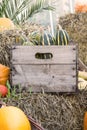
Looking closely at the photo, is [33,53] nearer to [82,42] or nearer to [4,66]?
[4,66]

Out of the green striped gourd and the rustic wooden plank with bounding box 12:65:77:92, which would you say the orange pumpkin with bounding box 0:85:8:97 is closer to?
the rustic wooden plank with bounding box 12:65:77:92

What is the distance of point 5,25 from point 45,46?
95 cm

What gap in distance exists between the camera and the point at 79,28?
432 centimetres

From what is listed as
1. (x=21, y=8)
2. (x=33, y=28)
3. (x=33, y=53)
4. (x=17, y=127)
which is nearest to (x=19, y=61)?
(x=33, y=53)

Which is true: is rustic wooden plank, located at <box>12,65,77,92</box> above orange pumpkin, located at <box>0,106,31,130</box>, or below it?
above

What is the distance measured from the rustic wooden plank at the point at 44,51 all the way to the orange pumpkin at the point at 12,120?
1.63 ft

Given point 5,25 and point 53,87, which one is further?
point 5,25

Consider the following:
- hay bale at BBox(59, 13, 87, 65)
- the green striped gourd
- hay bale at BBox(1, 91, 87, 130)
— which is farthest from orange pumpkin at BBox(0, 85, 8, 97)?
hay bale at BBox(59, 13, 87, 65)

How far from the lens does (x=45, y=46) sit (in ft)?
8.55

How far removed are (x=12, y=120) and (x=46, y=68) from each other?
1.87ft

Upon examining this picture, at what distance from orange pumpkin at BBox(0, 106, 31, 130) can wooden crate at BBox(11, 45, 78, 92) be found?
0.48m

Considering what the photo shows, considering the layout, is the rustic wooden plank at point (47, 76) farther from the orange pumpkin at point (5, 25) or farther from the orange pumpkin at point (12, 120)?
the orange pumpkin at point (5, 25)

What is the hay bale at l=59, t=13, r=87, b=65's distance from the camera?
4.30 meters

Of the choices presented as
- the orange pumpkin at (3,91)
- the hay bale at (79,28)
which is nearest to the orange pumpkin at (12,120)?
the orange pumpkin at (3,91)
